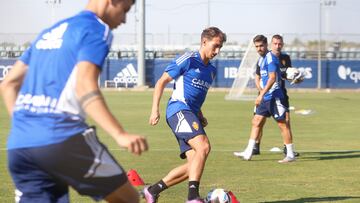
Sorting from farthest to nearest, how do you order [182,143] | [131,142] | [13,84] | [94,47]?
1. [182,143]
2. [13,84]
3. [94,47]
4. [131,142]

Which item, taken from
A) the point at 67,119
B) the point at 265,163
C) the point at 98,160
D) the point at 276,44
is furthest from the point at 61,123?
the point at 276,44

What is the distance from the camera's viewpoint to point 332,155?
14.4 meters

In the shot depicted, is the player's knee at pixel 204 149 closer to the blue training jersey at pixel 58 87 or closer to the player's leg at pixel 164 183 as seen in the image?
the player's leg at pixel 164 183

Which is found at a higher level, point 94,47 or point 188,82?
point 94,47

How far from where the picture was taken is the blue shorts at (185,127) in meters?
8.69

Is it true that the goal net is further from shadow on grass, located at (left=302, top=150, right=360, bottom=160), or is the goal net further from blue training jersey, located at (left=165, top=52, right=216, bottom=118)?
blue training jersey, located at (left=165, top=52, right=216, bottom=118)

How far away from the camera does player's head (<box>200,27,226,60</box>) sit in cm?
896

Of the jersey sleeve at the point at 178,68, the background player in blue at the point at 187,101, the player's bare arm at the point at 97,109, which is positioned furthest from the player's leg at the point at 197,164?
the player's bare arm at the point at 97,109

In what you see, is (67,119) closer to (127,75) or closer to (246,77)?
(246,77)

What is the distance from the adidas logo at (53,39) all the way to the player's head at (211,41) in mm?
4421

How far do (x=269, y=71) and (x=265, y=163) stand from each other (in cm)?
161

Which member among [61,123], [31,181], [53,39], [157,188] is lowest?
[157,188]

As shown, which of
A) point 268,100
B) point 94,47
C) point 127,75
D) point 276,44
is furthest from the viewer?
point 127,75

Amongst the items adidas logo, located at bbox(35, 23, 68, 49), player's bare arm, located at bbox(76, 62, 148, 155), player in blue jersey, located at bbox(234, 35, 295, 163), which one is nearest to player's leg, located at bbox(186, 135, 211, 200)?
adidas logo, located at bbox(35, 23, 68, 49)
